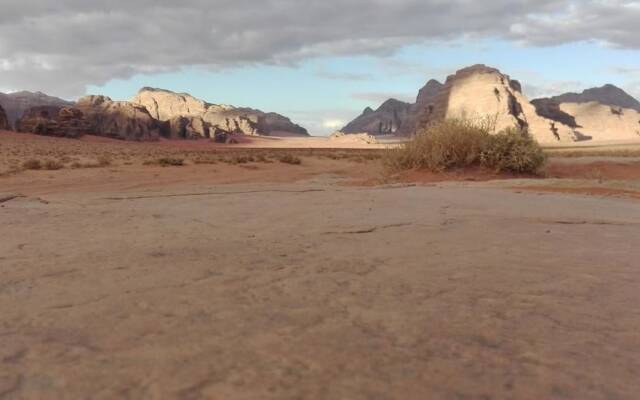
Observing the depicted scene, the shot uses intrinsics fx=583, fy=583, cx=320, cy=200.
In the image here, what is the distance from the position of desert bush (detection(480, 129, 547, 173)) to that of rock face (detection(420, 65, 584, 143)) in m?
47.8

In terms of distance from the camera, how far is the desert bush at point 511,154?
47.3ft

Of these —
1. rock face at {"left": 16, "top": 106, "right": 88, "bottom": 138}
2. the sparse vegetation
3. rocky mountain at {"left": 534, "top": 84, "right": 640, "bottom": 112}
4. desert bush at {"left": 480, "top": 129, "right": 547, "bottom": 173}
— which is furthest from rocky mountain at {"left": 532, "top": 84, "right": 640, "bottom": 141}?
the sparse vegetation

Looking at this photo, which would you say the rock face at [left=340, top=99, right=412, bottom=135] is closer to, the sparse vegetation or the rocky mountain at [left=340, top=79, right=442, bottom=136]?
the rocky mountain at [left=340, top=79, right=442, bottom=136]

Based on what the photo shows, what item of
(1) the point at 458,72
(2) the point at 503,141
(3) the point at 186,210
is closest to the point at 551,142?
(1) the point at 458,72

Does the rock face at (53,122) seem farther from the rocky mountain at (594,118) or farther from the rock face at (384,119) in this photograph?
the rock face at (384,119)

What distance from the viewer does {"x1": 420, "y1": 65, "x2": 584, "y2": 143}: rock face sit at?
68.1m

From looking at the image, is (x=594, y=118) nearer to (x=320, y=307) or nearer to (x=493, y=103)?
(x=493, y=103)

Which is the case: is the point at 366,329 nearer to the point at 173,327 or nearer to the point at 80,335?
the point at 173,327

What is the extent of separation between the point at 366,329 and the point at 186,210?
16.2ft

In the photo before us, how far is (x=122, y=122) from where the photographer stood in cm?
6650

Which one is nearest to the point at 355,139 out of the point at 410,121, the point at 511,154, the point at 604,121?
the point at 410,121

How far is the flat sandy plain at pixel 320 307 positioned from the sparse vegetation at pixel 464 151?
326 inches

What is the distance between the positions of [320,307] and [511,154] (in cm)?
1285

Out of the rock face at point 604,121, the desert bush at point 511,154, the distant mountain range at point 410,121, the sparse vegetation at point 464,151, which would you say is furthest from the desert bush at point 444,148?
the rock face at point 604,121
